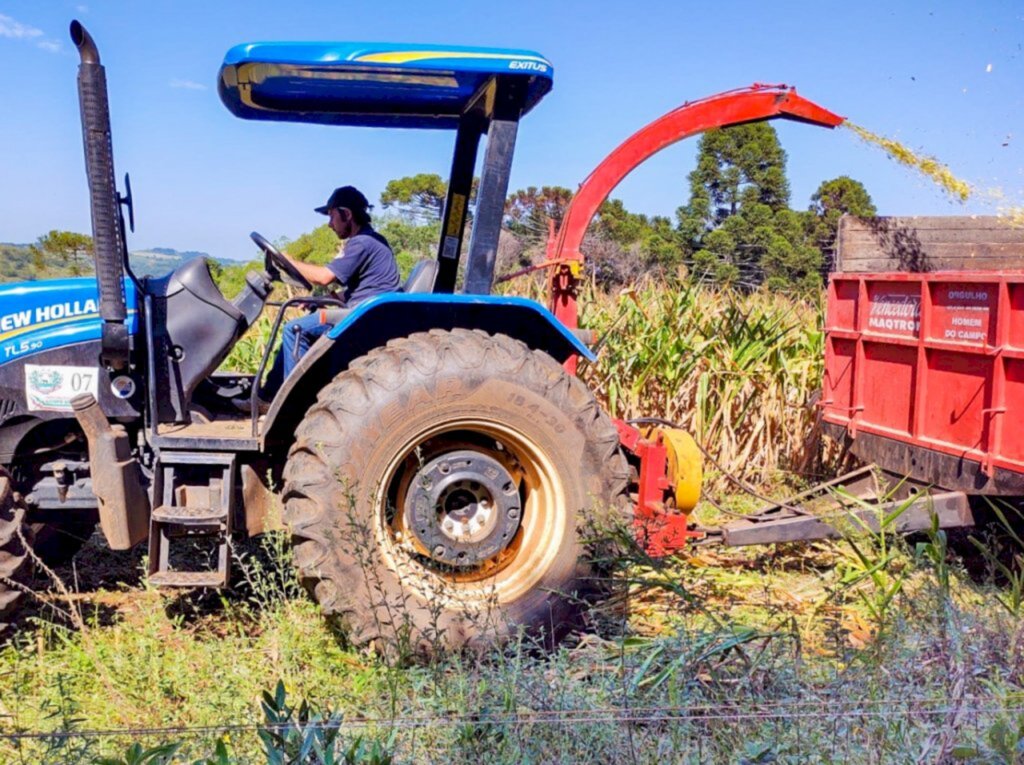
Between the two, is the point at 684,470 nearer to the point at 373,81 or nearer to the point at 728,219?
the point at 373,81

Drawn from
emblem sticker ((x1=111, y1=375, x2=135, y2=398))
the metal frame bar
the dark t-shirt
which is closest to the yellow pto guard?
the metal frame bar

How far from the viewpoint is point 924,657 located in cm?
323

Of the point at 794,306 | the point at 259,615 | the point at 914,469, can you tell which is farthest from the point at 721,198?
the point at 259,615

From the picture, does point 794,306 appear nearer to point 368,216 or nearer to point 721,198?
point 368,216

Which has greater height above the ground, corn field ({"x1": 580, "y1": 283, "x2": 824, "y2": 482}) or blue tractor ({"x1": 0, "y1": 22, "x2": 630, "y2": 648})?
corn field ({"x1": 580, "y1": 283, "x2": 824, "y2": 482})

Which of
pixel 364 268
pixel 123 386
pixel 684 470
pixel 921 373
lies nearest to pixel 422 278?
pixel 364 268

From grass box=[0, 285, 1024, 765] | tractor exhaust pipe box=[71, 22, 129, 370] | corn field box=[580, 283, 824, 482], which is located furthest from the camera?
corn field box=[580, 283, 824, 482]

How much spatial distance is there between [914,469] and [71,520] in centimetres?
424

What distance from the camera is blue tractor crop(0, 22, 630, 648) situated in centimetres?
367

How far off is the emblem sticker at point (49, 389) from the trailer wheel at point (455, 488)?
3.83 feet

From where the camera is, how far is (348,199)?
486 cm

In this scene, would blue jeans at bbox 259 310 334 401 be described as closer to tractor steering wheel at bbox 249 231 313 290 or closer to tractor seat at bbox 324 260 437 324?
tractor steering wheel at bbox 249 231 313 290

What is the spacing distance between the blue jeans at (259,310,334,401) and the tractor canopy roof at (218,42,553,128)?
3.13ft

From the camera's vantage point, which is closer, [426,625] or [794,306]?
[426,625]
